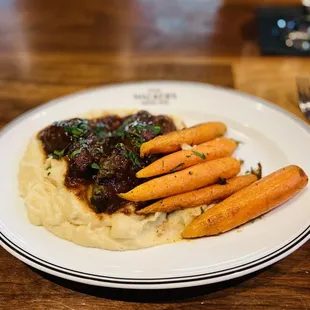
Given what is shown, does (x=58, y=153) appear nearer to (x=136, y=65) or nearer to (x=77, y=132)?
(x=77, y=132)

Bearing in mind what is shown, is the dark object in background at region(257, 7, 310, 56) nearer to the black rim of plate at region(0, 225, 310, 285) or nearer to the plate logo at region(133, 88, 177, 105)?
the plate logo at region(133, 88, 177, 105)

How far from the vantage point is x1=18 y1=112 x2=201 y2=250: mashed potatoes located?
2539mm

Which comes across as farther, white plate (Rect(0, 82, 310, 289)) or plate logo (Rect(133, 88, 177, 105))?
plate logo (Rect(133, 88, 177, 105))

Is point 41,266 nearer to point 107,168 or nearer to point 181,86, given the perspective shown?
point 107,168

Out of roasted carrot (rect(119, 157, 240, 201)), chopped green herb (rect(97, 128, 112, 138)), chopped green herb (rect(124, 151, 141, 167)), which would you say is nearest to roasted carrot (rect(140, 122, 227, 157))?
chopped green herb (rect(124, 151, 141, 167))

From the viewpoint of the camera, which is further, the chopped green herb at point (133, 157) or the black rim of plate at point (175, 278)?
the chopped green herb at point (133, 157)

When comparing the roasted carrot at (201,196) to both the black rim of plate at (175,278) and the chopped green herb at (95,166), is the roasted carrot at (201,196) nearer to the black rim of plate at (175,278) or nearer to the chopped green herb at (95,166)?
the chopped green herb at (95,166)

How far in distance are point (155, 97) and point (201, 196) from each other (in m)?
1.30

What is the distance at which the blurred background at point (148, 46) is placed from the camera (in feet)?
14.2

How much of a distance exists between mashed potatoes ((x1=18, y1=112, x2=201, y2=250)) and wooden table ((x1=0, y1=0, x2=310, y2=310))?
258mm

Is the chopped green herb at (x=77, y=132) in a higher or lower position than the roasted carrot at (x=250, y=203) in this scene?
higher

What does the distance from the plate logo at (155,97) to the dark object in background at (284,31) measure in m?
1.48

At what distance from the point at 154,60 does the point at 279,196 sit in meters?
2.47

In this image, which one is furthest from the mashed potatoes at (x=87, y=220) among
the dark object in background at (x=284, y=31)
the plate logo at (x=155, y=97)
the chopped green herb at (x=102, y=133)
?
the dark object in background at (x=284, y=31)
